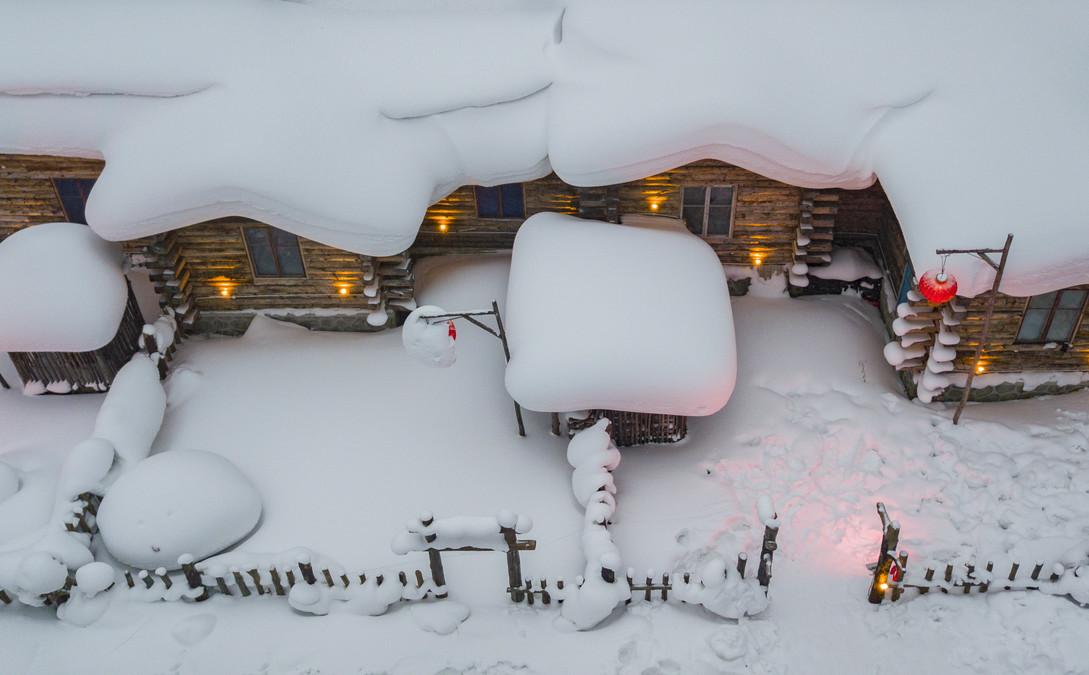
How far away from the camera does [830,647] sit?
1081cm

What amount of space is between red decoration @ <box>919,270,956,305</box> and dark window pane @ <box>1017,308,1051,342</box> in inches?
107

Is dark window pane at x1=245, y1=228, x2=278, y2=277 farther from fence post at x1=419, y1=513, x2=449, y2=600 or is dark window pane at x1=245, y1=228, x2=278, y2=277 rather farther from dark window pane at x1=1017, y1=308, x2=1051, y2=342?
dark window pane at x1=1017, y1=308, x2=1051, y2=342

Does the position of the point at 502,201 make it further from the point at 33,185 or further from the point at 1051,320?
the point at 1051,320

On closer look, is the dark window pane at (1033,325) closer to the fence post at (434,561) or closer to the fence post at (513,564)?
the fence post at (513,564)

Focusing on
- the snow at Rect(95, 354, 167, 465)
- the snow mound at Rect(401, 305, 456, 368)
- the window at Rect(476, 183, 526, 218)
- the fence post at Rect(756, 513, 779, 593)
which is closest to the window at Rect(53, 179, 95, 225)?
the snow at Rect(95, 354, 167, 465)

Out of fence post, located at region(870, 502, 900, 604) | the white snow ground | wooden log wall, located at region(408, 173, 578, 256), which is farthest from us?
wooden log wall, located at region(408, 173, 578, 256)

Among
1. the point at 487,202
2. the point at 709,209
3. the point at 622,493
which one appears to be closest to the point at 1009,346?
the point at 709,209

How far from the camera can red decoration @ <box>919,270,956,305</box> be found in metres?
10.9

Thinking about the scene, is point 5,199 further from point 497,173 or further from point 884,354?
point 884,354

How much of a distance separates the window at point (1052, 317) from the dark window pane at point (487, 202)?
352 inches

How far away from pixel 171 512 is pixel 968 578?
10.7 metres

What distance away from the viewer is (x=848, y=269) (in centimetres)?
1550

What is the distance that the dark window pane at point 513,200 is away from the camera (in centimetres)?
1554

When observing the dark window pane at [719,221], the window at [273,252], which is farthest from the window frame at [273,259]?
the dark window pane at [719,221]
